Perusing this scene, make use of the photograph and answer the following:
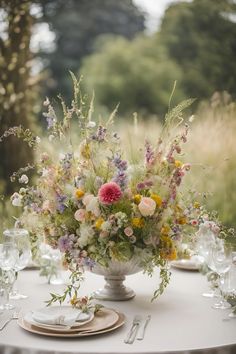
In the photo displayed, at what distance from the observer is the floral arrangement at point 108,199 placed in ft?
6.28

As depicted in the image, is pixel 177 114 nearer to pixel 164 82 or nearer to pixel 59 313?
pixel 59 313

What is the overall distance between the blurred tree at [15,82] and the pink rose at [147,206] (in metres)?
2.56

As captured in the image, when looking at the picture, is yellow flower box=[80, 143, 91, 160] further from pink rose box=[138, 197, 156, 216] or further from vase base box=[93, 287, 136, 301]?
vase base box=[93, 287, 136, 301]

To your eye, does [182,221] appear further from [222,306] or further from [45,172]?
[45,172]

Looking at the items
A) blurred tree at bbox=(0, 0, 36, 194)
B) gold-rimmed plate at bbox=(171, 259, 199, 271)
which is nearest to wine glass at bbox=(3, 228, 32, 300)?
gold-rimmed plate at bbox=(171, 259, 199, 271)

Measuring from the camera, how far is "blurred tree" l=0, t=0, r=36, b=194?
4230 mm

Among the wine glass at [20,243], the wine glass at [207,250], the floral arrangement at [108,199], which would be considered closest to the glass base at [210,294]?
the wine glass at [207,250]

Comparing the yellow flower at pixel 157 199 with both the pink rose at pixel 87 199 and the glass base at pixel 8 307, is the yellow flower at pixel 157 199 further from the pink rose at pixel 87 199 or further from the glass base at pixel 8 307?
the glass base at pixel 8 307

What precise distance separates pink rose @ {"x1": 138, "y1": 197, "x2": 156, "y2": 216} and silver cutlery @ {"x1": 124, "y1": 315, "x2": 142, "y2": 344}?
0.32 meters

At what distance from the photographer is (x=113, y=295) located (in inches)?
81.9

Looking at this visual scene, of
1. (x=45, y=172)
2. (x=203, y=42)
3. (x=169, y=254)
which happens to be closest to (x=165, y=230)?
(x=169, y=254)

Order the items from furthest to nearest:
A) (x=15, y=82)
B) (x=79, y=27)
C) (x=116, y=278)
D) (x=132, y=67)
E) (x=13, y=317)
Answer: (x=132, y=67) < (x=79, y=27) < (x=15, y=82) < (x=116, y=278) < (x=13, y=317)

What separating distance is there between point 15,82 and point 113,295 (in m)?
2.68

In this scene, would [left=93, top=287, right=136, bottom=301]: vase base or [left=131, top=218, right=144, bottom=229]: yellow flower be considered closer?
[left=131, top=218, right=144, bottom=229]: yellow flower
